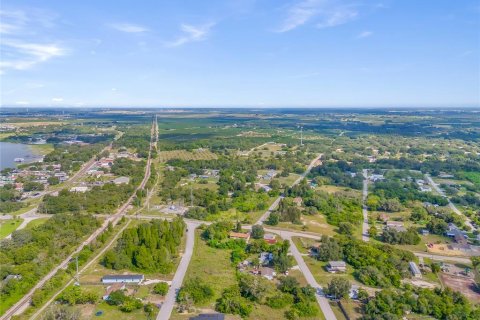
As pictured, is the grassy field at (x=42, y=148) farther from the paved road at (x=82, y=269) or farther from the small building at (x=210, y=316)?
the small building at (x=210, y=316)

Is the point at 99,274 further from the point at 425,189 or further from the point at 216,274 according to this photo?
the point at 425,189

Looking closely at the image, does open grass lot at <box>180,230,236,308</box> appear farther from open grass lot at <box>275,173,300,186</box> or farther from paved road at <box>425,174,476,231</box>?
paved road at <box>425,174,476,231</box>

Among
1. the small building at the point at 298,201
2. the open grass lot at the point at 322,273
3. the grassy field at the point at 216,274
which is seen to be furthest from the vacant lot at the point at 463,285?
the small building at the point at 298,201

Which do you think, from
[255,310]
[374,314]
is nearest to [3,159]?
[255,310]

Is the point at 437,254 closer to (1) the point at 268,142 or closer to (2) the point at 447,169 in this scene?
(2) the point at 447,169

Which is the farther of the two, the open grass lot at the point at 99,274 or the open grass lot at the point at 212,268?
the open grass lot at the point at 99,274

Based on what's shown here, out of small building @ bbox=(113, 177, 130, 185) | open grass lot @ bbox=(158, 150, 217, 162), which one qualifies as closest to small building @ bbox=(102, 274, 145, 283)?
small building @ bbox=(113, 177, 130, 185)
